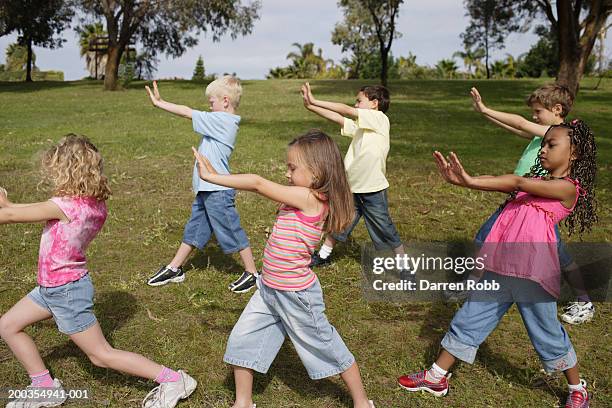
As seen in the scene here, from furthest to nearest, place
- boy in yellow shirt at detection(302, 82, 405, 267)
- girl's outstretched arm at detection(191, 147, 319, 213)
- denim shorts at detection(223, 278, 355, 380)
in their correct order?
1. boy in yellow shirt at detection(302, 82, 405, 267)
2. denim shorts at detection(223, 278, 355, 380)
3. girl's outstretched arm at detection(191, 147, 319, 213)

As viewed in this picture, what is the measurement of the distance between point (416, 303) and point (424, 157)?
631 cm

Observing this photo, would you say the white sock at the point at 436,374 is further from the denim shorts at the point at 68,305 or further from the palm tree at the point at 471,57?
the palm tree at the point at 471,57

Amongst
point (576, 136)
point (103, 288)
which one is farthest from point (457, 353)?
point (103, 288)

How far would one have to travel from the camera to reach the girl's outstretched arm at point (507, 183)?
10.2 ft

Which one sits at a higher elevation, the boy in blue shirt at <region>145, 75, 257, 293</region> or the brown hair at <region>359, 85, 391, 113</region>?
the brown hair at <region>359, 85, 391, 113</region>

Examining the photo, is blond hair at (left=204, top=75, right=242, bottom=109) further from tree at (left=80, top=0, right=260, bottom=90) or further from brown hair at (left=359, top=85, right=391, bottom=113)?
tree at (left=80, top=0, right=260, bottom=90)

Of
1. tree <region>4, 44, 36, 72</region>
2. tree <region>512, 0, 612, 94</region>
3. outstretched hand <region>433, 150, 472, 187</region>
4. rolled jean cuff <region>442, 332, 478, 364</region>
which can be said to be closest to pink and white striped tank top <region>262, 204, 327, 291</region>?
outstretched hand <region>433, 150, 472, 187</region>

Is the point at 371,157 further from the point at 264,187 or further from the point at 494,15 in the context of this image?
the point at 494,15

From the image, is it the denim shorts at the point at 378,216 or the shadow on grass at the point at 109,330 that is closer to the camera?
the shadow on grass at the point at 109,330

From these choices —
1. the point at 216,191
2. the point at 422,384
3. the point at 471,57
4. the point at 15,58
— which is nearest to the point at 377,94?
the point at 216,191

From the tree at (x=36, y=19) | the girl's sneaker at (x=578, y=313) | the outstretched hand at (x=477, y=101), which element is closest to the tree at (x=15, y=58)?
the tree at (x=36, y=19)

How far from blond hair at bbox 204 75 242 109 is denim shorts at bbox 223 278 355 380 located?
207 centimetres

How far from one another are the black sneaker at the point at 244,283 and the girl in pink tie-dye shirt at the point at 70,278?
169 centimetres

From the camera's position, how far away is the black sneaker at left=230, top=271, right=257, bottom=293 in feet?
16.6
